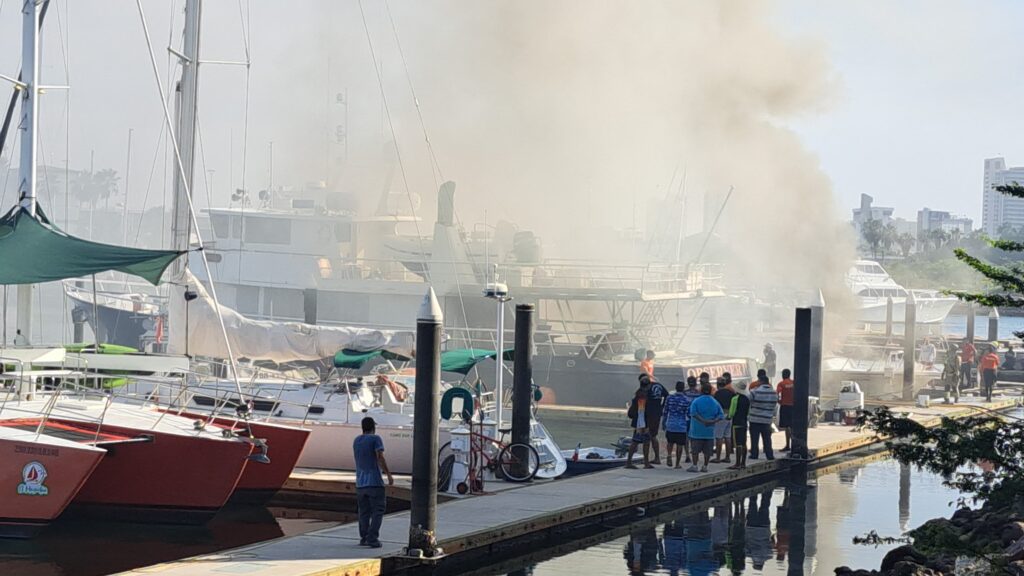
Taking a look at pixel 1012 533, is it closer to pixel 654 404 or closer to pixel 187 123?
pixel 654 404

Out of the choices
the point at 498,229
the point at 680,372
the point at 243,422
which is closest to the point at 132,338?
the point at 498,229

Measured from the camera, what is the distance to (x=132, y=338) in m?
46.2

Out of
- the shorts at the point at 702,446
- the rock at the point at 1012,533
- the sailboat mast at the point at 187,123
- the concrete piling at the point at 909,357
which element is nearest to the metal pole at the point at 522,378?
the shorts at the point at 702,446

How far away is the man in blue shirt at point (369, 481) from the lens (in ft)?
46.8

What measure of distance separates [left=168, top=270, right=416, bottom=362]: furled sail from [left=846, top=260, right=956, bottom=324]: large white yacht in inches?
1826

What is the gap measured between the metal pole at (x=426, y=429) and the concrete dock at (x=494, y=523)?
35 centimetres

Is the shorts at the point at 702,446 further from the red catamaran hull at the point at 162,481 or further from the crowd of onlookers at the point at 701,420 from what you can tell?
the red catamaran hull at the point at 162,481

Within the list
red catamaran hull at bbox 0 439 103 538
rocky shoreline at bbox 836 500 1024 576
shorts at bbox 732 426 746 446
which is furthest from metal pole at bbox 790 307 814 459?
red catamaran hull at bbox 0 439 103 538

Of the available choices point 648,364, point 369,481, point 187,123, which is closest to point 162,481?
point 369,481

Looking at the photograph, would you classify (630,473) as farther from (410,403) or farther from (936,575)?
(936,575)

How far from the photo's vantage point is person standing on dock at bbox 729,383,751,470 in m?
21.7

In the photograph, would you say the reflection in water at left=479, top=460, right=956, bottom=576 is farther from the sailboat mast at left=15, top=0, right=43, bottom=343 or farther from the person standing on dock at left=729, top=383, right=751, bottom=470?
the sailboat mast at left=15, top=0, right=43, bottom=343

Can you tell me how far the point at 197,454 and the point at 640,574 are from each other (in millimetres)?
5908

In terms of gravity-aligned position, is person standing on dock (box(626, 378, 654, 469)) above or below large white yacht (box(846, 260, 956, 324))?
below
